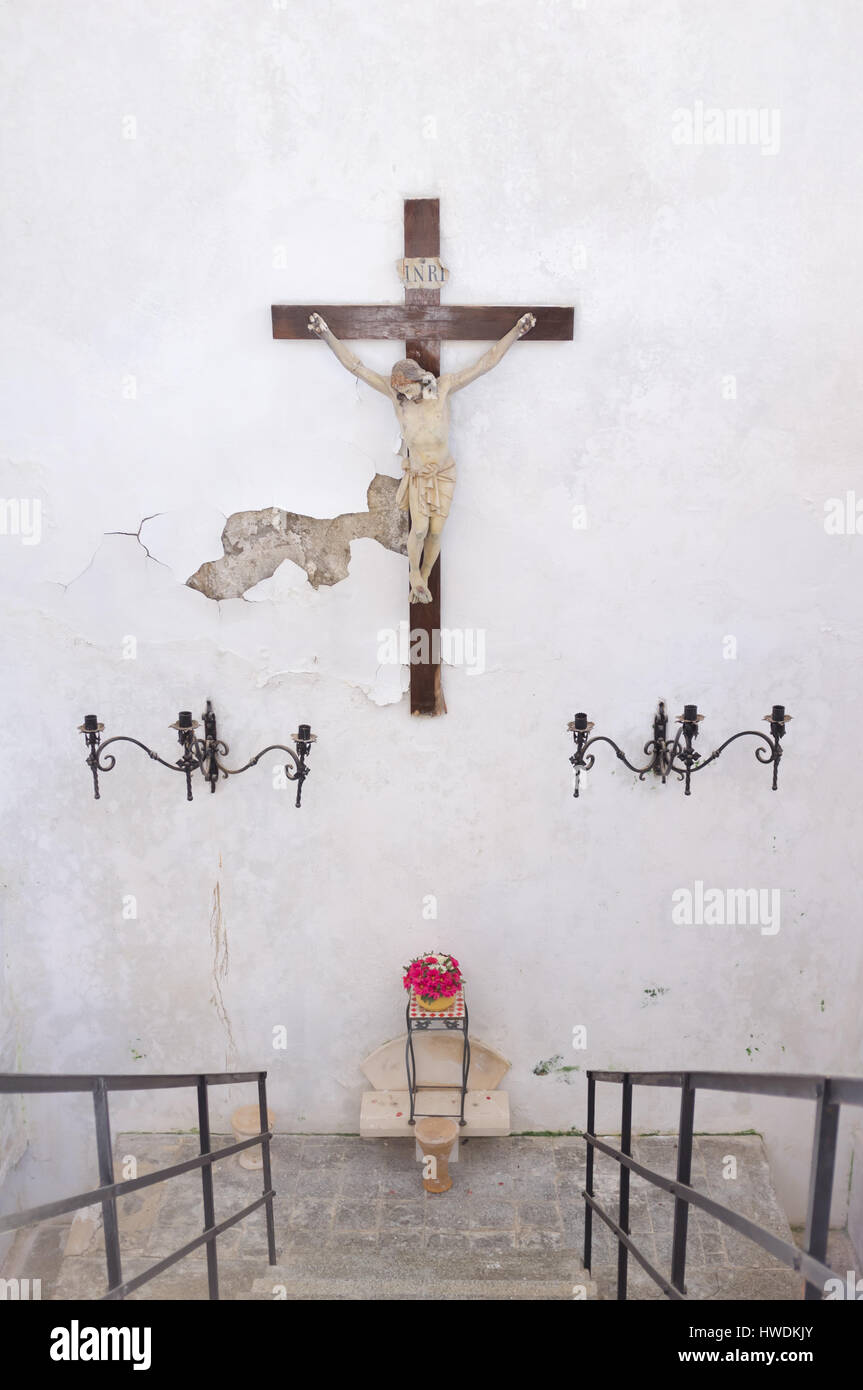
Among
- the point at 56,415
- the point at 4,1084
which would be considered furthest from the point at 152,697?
the point at 4,1084

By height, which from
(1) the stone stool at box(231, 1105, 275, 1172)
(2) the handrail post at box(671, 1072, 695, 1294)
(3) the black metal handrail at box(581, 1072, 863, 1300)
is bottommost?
(1) the stone stool at box(231, 1105, 275, 1172)

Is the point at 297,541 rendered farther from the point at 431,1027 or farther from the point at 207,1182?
the point at 207,1182

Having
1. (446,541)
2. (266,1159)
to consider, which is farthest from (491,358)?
(266,1159)

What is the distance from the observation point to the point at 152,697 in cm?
448

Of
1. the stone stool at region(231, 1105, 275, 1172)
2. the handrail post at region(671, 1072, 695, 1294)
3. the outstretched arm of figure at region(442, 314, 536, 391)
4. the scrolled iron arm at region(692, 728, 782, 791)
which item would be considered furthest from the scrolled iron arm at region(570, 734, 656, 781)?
the stone stool at region(231, 1105, 275, 1172)

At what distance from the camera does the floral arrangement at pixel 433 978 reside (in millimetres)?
4480

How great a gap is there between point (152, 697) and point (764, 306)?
2.96m

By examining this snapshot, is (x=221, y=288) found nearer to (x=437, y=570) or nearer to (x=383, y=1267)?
(x=437, y=570)

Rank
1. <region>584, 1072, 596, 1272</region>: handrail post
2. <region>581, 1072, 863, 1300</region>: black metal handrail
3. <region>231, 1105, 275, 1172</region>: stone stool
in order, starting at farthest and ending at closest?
<region>231, 1105, 275, 1172</region>: stone stool
<region>584, 1072, 596, 1272</region>: handrail post
<region>581, 1072, 863, 1300</region>: black metal handrail

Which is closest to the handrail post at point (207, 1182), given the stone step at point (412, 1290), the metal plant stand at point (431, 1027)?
the stone step at point (412, 1290)

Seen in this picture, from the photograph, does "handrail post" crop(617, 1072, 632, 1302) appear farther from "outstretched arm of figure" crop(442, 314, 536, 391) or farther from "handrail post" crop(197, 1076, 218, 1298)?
"outstretched arm of figure" crop(442, 314, 536, 391)

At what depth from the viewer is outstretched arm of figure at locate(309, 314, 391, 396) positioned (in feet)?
13.0

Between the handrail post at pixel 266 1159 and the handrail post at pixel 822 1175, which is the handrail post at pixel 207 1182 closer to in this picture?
the handrail post at pixel 266 1159

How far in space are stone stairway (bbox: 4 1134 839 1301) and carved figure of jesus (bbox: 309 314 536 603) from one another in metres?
2.80
